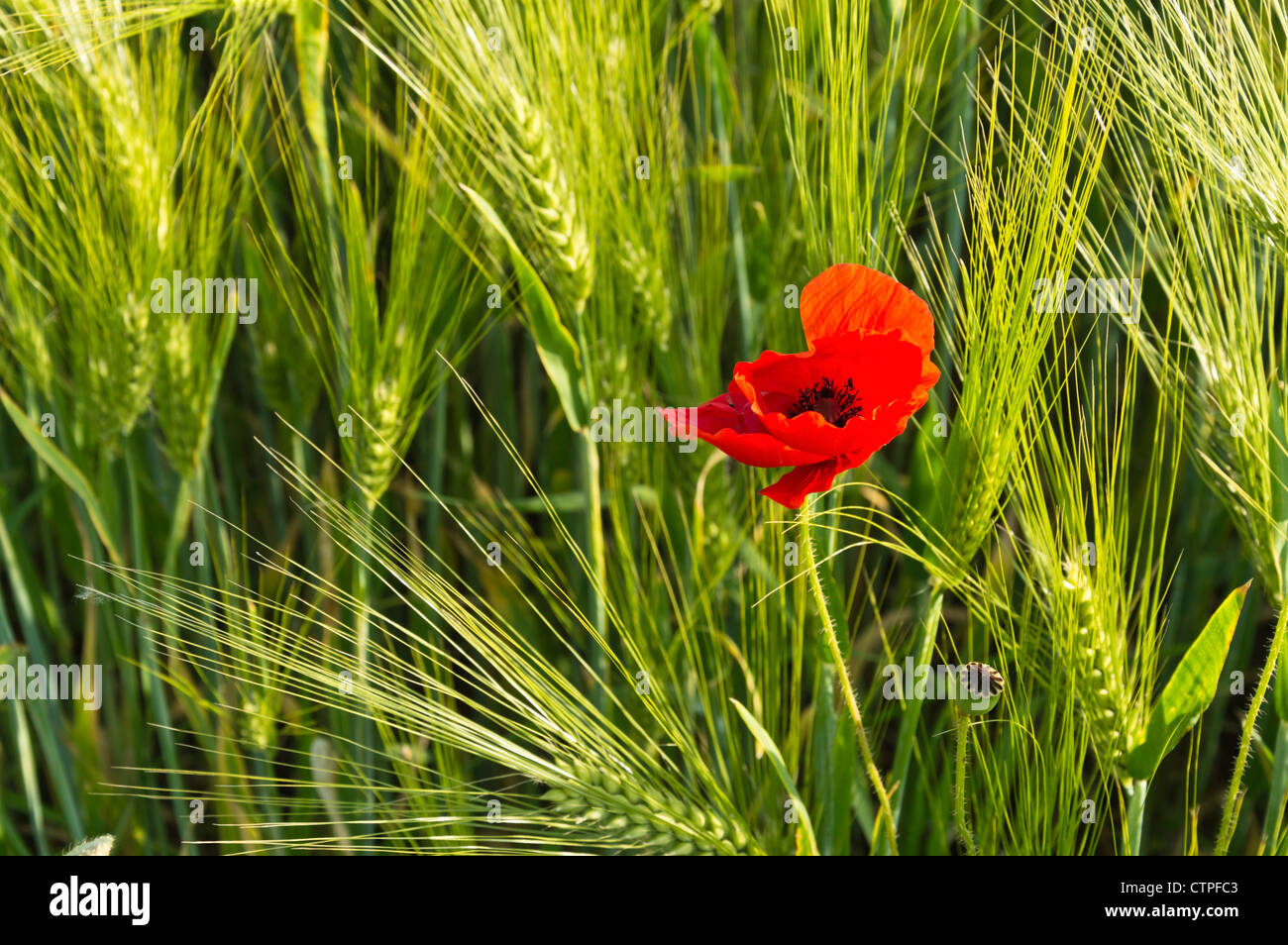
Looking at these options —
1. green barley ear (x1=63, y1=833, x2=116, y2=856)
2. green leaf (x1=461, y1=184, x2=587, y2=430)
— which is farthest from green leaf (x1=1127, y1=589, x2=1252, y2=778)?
green barley ear (x1=63, y1=833, x2=116, y2=856)

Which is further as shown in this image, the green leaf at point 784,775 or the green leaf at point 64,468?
the green leaf at point 64,468

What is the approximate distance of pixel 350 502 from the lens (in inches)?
26.3

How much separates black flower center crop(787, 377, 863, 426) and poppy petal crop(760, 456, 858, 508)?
0.13 feet

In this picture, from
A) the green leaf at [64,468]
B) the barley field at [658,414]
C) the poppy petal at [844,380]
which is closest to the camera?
the poppy petal at [844,380]

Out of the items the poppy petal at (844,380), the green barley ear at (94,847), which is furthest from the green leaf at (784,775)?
the green barley ear at (94,847)

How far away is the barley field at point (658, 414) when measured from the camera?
53 cm

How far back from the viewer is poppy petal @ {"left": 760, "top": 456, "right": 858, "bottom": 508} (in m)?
0.44

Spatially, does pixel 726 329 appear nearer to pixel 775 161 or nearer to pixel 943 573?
pixel 775 161

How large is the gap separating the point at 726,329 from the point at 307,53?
41 centimetres

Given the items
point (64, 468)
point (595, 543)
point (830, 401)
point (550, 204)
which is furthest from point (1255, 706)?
point (64, 468)

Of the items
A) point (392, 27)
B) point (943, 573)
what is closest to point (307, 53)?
point (392, 27)

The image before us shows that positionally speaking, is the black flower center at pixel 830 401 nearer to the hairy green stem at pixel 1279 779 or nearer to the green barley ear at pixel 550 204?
the green barley ear at pixel 550 204

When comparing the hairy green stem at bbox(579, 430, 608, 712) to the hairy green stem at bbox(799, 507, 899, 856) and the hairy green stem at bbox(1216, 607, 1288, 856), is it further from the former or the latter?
the hairy green stem at bbox(1216, 607, 1288, 856)
